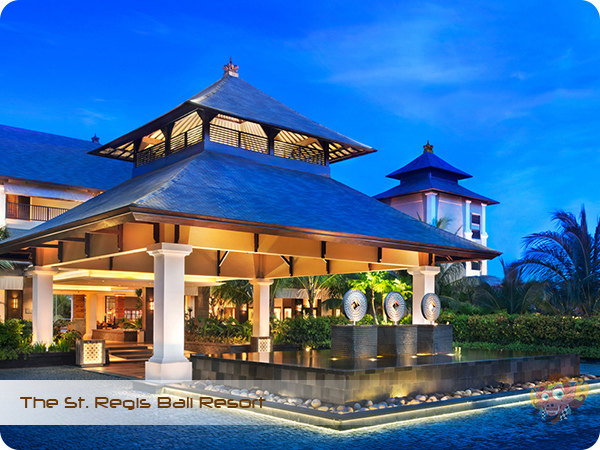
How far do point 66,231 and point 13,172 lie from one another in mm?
20252

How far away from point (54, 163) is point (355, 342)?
2804 cm

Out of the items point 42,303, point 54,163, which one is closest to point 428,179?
point 54,163

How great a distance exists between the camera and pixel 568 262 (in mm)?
24578

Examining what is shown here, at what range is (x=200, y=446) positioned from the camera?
27.8 feet

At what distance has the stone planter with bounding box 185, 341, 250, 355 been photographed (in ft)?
77.0

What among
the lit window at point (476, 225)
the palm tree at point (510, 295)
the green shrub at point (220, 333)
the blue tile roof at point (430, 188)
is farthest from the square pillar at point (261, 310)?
the lit window at point (476, 225)

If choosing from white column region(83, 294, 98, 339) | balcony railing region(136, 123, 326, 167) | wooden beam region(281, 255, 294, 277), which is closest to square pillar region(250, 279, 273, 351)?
wooden beam region(281, 255, 294, 277)

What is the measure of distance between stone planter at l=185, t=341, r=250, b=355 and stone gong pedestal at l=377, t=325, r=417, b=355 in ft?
30.7

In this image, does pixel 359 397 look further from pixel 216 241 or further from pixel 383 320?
pixel 383 320

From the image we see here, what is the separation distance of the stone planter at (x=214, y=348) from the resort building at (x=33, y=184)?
1075 centimetres

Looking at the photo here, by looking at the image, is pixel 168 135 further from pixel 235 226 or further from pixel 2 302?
pixel 2 302

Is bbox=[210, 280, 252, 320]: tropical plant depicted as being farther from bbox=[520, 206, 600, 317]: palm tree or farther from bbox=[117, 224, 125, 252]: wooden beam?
bbox=[117, 224, 125, 252]: wooden beam

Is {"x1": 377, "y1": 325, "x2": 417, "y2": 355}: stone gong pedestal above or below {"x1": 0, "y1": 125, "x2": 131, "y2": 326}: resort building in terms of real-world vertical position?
below

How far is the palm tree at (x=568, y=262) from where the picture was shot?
24062 millimetres
